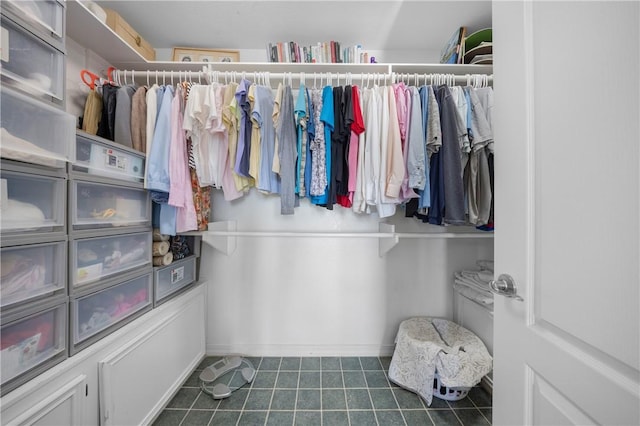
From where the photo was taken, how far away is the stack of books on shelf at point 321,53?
149cm

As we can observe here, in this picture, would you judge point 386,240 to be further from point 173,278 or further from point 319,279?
point 173,278

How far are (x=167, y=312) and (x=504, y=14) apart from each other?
1896 mm

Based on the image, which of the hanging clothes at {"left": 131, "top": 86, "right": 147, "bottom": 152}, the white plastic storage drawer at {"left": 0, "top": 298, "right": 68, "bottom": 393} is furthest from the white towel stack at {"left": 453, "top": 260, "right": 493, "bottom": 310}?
the hanging clothes at {"left": 131, "top": 86, "right": 147, "bottom": 152}

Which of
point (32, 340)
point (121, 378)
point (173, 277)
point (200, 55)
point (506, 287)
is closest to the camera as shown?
point (506, 287)

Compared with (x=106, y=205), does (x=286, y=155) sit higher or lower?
higher

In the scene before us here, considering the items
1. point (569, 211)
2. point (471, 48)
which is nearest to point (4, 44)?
point (569, 211)

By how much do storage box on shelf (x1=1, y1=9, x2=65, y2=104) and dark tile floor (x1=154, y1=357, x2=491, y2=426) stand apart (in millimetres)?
1556

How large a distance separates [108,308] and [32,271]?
34 centimetres

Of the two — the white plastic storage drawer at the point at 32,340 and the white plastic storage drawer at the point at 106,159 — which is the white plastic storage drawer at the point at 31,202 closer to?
the white plastic storage drawer at the point at 106,159

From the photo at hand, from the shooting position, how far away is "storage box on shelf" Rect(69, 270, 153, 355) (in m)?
0.83

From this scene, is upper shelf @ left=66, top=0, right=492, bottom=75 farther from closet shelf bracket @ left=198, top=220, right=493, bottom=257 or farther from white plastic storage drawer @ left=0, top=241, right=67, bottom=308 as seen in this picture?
white plastic storage drawer @ left=0, top=241, right=67, bottom=308

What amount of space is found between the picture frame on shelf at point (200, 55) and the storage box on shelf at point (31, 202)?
1301 millimetres

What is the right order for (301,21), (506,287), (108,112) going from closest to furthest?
(506,287) → (108,112) → (301,21)

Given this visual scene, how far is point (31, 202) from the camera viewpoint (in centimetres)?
72
